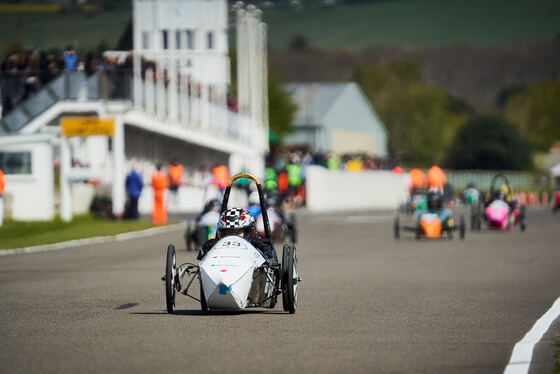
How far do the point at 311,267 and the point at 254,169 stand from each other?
41175 mm

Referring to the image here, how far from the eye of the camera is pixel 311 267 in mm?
20781

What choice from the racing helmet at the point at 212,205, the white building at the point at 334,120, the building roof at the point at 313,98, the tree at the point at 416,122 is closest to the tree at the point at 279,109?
the white building at the point at 334,120

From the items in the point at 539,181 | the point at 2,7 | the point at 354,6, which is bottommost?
the point at 539,181

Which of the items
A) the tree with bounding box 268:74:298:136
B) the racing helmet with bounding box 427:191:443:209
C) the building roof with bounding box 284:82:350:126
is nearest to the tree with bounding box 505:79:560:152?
the building roof with bounding box 284:82:350:126

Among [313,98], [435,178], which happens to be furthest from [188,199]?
[313,98]

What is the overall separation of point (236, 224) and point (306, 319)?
51.3 inches

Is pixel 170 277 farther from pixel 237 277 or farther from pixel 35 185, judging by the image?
pixel 35 185

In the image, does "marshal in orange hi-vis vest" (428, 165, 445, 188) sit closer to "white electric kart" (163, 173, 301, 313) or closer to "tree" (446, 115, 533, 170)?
"white electric kart" (163, 173, 301, 313)

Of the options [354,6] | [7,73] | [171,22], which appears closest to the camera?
[7,73]

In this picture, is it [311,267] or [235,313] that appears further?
[311,267]

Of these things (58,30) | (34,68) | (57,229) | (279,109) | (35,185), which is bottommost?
(57,229)

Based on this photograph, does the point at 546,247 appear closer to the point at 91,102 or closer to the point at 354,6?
the point at 91,102

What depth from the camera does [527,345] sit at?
10.5m

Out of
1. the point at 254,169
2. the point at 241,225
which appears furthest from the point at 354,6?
the point at 241,225
